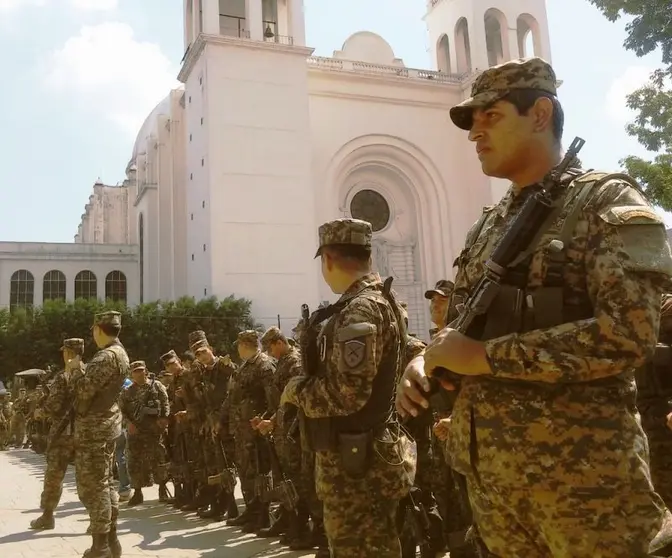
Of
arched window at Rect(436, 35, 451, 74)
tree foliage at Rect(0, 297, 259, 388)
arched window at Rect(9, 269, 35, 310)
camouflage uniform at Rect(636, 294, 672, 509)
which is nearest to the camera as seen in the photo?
camouflage uniform at Rect(636, 294, 672, 509)

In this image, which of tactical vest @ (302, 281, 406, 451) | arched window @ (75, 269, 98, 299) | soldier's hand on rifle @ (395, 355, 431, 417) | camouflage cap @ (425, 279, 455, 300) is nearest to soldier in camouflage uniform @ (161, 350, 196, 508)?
camouflage cap @ (425, 279, 455, 300)

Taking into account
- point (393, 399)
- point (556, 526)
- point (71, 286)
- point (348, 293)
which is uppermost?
point (71, 286)

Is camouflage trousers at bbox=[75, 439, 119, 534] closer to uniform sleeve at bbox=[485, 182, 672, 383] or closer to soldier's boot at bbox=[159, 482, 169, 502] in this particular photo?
soldier's boot at bbox=[159, 482, 169, 502]

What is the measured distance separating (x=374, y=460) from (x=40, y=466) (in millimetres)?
11828

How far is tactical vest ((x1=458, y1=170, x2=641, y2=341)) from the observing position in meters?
1.54

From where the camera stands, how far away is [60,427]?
19.1 ft

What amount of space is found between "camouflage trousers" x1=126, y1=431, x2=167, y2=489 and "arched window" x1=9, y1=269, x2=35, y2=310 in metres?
28.2

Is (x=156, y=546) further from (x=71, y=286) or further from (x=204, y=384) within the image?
(x=71, y=286)

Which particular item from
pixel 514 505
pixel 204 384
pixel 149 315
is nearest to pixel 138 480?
pixel 204 384

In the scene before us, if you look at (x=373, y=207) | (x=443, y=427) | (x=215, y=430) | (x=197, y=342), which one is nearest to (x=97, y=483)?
(x=215, y=430)

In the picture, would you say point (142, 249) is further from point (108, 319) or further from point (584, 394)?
point (584, 394)

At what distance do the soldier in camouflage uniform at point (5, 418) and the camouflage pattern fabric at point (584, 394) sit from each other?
18.8 meters

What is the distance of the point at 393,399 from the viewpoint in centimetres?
297

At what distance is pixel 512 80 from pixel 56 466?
224 inches
